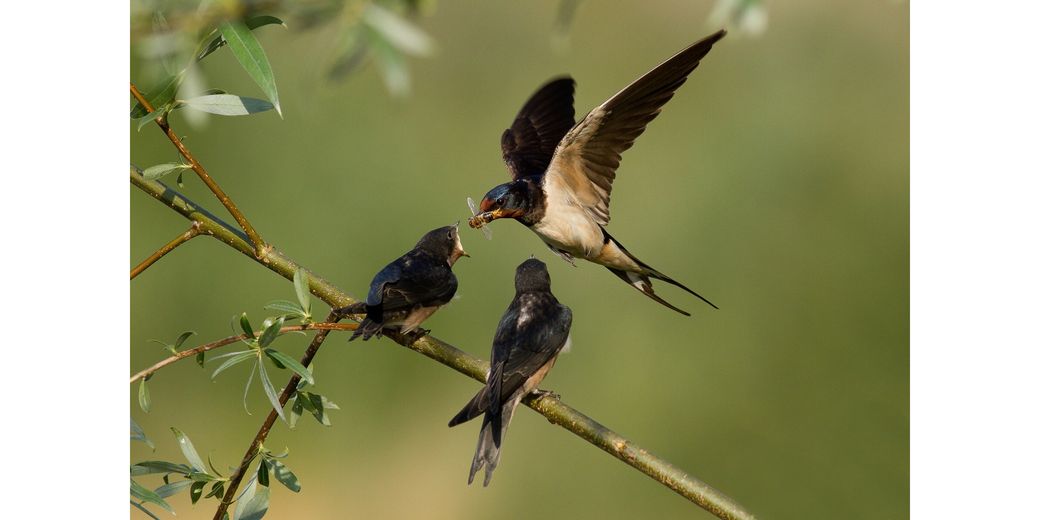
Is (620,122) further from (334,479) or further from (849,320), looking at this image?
(334,479)

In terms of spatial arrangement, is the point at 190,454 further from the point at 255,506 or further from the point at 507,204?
the point at 507,204

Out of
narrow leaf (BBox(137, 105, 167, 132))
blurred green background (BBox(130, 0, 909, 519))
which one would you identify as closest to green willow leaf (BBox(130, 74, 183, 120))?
narrow leaf (BBox(137, 105, 167, 132))

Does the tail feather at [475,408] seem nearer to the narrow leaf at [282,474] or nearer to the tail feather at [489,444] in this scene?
the tail feather at [489,444]

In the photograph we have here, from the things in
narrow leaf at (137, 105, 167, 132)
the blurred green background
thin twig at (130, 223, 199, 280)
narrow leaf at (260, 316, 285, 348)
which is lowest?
the blurred green background

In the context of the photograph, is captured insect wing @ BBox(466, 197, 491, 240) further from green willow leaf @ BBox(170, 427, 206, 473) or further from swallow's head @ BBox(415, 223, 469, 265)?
green willow leaf @ BBox(170, 427, 206, 473)

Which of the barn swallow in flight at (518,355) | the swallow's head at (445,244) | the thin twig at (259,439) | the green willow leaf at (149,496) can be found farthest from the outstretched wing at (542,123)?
the green willow leaf at (149,496)

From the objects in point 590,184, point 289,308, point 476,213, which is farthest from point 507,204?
point 289,308

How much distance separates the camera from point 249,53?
115cm

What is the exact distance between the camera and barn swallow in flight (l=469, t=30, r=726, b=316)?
1.58m

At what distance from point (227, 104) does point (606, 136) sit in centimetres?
64

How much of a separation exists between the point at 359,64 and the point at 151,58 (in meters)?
0.26

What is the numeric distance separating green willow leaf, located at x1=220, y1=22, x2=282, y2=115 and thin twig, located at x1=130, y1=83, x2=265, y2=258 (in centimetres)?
20

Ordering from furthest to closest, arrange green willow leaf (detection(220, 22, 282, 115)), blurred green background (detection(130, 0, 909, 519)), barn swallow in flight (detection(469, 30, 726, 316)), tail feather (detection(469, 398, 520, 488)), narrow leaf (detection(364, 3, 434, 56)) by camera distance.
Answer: blurred green background (detection(130, 0, 909, 519)) → barn swallow in flight (detection(469, 30, 726, 316)) → tail feather (detection(469, 398, 520, 488)) → green willow leaf (detection(220, 22, 282, 115)) → narrow leaf (detection(364, 3, 434, 56))
